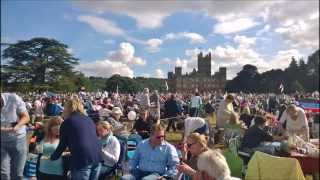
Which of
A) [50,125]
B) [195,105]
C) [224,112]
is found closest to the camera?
[50,125]

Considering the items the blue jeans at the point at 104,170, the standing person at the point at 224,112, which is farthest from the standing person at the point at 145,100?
the blue jeans at the point at 104,170

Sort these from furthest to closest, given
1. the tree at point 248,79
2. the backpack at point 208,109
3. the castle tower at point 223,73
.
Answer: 1. the castle tower at point 223,73
2. the tree at point 248,79
3. the backpack at point 208,109

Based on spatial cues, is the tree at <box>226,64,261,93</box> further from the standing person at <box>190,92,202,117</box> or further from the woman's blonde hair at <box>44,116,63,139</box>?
the woman's blonde hair at <box>44,116,63,139</box>

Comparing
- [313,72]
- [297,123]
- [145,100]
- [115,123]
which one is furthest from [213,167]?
[313,72]

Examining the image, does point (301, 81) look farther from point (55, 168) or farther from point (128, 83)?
point (55, 168)

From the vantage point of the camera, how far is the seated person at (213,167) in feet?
11.3

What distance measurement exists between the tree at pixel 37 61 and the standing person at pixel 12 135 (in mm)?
21148

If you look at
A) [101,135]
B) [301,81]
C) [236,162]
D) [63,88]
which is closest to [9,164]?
[101,135]

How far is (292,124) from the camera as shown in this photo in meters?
8.15

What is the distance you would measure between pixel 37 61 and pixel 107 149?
2939 centimetres

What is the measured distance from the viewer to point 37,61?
33906 mm

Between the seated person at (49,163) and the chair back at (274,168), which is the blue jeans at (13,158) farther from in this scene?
the chair back at (274,168)

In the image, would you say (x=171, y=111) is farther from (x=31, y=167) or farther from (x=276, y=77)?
(x=276, y=77)

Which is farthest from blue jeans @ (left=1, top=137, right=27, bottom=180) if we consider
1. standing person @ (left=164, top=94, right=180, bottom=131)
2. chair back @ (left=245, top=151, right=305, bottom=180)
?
standing person @ (left=164, top=94, right=180, bottom=131)
